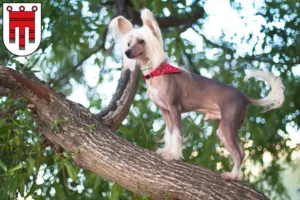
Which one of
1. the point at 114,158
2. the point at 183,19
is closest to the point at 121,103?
the point at 114,158

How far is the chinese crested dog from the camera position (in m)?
2.82

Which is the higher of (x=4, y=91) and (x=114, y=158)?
(x=4, y=91)

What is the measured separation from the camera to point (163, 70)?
9.38ft

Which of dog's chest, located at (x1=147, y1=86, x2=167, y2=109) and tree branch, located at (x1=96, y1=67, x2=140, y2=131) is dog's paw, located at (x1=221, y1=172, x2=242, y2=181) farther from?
tree branch, located at (x1=96, y1=67, x2=140, y2=131)

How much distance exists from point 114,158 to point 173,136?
285 millimetres

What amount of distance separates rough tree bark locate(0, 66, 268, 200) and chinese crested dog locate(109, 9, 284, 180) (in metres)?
0.07

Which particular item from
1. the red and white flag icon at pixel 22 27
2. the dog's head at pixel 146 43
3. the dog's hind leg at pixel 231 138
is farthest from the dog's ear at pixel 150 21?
the red and white flag icon at pixel 22 27

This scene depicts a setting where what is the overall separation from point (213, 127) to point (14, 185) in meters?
1.70

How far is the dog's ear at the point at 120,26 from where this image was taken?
9.57 ft

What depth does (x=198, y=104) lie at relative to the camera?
2.89m

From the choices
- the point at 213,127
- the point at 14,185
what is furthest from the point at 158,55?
the point at 213,127

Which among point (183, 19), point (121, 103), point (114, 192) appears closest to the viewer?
point (114, 192)

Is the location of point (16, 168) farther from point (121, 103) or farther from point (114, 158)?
point (121, 103)

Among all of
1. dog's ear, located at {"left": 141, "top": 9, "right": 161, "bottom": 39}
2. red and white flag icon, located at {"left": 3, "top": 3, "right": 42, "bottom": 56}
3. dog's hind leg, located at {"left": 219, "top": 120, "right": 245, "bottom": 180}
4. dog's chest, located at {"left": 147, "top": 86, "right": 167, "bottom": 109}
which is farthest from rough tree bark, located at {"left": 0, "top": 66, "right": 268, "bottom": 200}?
red and white flag icon, located at {"left": 3, "top": 3, "right": 42, "bottom": 56}
